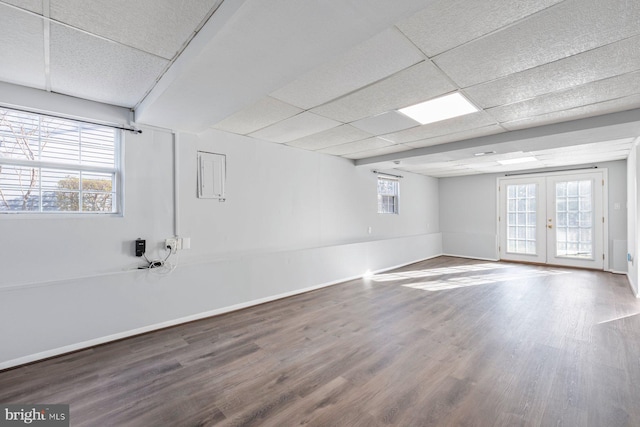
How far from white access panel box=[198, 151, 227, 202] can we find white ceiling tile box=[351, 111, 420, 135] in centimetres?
179

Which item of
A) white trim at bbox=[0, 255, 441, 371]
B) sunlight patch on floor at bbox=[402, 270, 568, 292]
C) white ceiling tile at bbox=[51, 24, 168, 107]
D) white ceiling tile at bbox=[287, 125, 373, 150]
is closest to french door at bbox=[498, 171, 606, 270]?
sunlight patch on floor at bbox=[402, 270, 568, 292]

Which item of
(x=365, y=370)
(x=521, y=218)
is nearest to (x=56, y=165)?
(x=365, y=370)

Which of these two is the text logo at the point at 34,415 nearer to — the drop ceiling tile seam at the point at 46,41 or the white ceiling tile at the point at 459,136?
the drop ceiling tile seam at the point at 46,41

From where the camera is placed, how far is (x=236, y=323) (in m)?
3.37

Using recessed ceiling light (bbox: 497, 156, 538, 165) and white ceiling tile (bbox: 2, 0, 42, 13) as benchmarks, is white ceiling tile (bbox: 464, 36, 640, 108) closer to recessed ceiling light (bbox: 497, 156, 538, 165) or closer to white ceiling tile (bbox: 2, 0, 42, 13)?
white ceiling tile (bbox: 2, 0, 42, 13)

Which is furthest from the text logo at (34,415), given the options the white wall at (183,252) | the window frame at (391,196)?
the window frame at (391,196)

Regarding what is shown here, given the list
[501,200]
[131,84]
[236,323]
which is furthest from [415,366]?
[501,200]

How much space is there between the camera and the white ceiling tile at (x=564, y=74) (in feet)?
6.51

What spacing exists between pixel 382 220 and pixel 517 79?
4324mm

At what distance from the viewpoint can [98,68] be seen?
7.34 ft

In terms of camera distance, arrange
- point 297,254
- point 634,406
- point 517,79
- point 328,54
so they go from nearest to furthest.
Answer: point 328,54
point 634,406
point 517,79
point 297,254

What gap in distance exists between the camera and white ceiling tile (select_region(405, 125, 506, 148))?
3.77 metres

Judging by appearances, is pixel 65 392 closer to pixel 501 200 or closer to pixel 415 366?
pixel 415 366

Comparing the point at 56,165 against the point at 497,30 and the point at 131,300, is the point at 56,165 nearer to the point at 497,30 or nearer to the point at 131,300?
the point at 131,300
